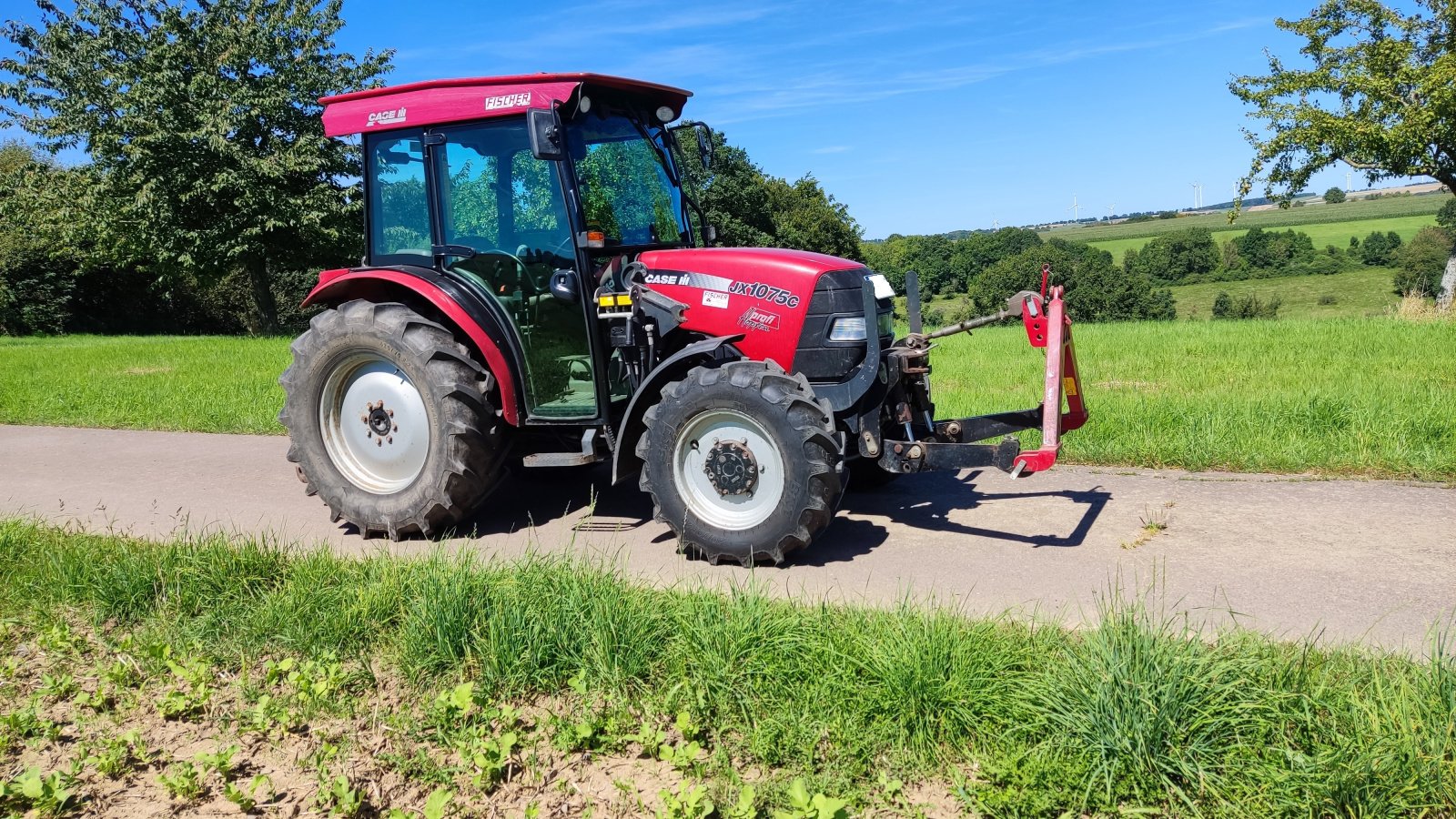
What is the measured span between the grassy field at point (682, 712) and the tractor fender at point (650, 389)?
1.21 meters

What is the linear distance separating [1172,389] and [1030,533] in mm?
6174

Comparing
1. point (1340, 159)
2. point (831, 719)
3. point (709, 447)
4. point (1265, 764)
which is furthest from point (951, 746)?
point (1340, 159)

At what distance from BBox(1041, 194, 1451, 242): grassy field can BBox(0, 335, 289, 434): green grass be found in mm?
59755

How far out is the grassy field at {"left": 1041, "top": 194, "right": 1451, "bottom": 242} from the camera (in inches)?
2854

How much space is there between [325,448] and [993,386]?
842 centimetres

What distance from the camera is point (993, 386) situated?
40.3 ft

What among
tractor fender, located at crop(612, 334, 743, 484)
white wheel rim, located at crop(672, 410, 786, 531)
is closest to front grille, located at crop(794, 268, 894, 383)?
tractor fender, located at crop(612, 334, 743, 484)

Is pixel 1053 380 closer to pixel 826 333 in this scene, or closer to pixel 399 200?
pixel 826 333

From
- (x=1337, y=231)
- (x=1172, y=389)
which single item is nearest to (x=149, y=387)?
(x=1172, y=389)

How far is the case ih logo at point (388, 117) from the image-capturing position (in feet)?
19.6

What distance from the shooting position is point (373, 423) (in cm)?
621

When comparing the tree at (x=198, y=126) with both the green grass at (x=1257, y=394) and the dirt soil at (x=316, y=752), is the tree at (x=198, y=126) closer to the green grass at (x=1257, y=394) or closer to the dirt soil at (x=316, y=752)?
the green grass at (x=1257, y=394)

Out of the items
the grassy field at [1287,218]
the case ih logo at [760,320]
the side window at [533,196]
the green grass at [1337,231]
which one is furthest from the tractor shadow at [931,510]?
the grassy field at [1287,218]

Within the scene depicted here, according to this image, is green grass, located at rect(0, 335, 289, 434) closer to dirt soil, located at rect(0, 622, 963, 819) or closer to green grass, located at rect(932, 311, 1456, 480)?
dirt soil, located at rect(0, 622, 963, 819)
